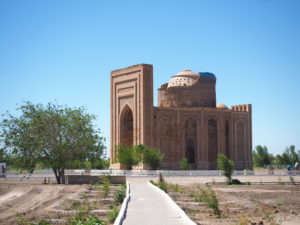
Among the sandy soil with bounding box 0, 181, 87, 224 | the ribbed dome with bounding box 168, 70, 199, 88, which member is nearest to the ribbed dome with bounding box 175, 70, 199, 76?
the ribbed dome with bounding box 168, 70, 199, 88

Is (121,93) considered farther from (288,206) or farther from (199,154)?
(288,206)

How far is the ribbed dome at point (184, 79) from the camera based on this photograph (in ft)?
Answer: 188

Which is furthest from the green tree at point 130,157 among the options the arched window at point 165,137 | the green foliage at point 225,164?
the green foliage at point 225,164

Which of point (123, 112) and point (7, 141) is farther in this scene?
point (123, 112)

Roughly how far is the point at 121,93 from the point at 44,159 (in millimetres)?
25372

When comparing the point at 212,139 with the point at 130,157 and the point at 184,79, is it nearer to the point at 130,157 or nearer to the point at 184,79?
the point at 184,79

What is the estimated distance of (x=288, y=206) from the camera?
1515 centimetres

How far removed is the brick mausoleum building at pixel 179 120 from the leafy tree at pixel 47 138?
19.3 m

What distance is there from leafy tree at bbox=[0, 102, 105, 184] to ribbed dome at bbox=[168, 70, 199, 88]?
97.5 ft

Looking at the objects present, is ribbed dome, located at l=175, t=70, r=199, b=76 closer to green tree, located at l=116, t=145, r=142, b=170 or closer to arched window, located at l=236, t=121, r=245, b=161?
arched window, located at l=236, t=121, r=245, b=161

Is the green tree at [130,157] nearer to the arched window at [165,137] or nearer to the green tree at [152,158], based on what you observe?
the green tree at [152,158]

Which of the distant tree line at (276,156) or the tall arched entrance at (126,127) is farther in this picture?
the distant tree line at (276,156)

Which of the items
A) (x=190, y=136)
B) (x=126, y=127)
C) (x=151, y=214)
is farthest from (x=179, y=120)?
(x=151, y=214)

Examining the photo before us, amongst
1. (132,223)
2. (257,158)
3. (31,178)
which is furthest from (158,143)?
(132,223)
